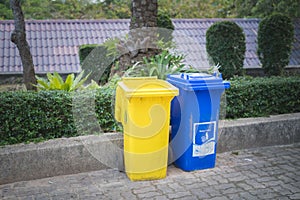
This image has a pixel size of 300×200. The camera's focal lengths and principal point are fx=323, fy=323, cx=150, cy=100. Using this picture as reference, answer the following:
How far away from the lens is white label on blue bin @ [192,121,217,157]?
420 centimetres

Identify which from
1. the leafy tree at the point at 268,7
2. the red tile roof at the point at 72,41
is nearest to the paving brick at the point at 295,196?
the red tile roof at the point at 72,41

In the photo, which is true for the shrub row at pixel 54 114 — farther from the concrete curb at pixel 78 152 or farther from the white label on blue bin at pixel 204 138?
the white label on blue bin at pixel 204 138

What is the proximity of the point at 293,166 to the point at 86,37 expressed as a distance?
9372mm

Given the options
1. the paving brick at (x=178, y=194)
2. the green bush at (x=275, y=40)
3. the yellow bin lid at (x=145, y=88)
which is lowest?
the paving brick at (x=178, y=194)

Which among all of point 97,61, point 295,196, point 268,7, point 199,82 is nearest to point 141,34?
point 199,82

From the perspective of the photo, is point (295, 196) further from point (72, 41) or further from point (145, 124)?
point (72, 41)

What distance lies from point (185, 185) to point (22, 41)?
385 cm

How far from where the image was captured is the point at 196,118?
4.16m

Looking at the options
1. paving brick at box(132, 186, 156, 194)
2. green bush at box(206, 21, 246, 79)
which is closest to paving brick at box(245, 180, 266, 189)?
paving brick at box(132, 186, 156, 194)

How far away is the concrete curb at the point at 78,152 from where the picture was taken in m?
3.93

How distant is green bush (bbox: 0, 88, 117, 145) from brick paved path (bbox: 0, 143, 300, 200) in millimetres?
603

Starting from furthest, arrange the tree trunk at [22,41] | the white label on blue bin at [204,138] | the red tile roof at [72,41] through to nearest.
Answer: the red tile roof at [72,41] → the tree trunk at [22,41] → the white label on blue bin at [204,138]

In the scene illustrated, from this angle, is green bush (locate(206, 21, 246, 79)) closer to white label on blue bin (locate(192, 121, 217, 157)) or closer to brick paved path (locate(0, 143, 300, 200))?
brick paved path (locate(0, 143, 300, 200))

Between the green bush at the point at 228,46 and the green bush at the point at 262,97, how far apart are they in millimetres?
2072
